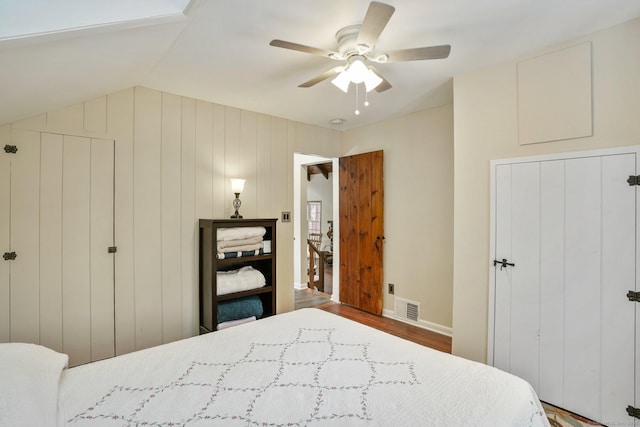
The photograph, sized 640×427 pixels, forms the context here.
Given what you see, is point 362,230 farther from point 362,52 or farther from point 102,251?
point 102,251

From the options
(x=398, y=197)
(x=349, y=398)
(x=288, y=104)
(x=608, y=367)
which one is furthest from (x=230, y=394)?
(x=398, y=197)

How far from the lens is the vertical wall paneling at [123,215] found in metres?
2.59

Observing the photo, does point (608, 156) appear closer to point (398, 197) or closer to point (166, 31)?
point (398, 197)

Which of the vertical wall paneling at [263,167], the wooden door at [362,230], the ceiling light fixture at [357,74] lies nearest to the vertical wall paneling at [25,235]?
the vertical wall paneling at [263,167]

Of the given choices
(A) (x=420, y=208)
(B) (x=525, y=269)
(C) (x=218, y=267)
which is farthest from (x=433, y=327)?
(C) (x=218, y=267)

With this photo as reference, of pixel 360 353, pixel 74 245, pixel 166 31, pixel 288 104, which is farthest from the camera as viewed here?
pixel 288 104

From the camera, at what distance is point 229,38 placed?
194 cm

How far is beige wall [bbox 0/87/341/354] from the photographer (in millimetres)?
2600

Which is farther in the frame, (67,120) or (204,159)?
(204,159)

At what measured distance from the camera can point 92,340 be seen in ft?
8.13

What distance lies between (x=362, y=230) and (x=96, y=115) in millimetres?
3014

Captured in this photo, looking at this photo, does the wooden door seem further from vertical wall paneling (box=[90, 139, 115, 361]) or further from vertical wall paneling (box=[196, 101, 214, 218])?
vertical wall paneling (box=[90, 139, 115, 361])

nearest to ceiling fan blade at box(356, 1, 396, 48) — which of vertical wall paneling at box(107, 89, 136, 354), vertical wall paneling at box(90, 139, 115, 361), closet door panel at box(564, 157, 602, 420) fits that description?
closet door panel at box(564, 157, 602, 420)

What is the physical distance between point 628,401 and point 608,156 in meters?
1.45
